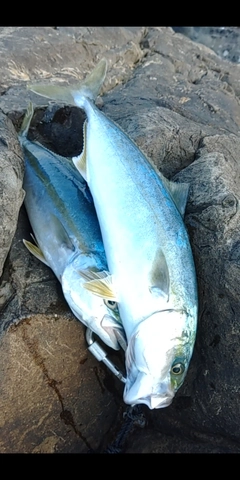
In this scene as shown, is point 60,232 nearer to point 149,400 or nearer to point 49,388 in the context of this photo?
point 49,388

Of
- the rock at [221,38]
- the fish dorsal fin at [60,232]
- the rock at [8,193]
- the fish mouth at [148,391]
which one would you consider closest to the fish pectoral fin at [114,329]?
the fish mouth at [148,391]

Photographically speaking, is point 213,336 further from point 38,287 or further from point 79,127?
point 79,127

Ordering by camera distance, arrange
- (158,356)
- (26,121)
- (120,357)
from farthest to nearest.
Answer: (26,121), (120,357), (158,356)

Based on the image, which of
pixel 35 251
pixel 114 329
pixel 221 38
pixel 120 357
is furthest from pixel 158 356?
pixel 221 38

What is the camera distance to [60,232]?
2.85m

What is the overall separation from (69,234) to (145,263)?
540 mm

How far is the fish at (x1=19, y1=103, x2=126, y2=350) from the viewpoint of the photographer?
103 inches

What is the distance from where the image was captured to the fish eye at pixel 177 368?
2.43 meters

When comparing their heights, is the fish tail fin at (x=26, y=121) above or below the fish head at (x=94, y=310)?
above

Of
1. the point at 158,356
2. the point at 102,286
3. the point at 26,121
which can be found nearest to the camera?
the point at 158,356

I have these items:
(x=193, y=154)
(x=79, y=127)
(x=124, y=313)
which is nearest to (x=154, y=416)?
(x=124, y=313)

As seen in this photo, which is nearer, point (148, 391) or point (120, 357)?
point (148, 391)

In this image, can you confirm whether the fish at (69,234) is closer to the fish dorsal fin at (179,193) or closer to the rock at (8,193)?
the rock at (8,193)

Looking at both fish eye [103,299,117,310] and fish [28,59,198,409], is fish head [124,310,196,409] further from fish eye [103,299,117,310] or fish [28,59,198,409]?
fish eye [103,299,117,310]
